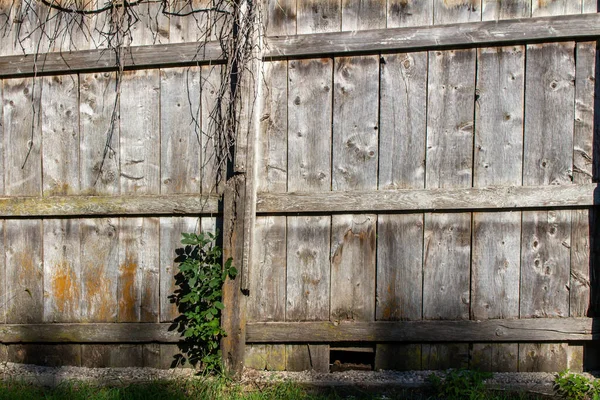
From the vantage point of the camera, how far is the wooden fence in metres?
2.86

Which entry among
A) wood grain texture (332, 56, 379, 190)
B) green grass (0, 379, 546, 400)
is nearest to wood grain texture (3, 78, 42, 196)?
green grass (0, 379, 546, 400)

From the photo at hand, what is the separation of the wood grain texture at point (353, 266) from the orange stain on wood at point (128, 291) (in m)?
1.31

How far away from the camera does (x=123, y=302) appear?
126 inches

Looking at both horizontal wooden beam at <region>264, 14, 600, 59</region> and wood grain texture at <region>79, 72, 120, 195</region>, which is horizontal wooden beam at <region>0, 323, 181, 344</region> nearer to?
wood grain texture at <region>79, 72, 120, 195</region>

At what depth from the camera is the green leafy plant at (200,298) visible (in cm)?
293

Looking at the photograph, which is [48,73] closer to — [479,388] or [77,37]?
[77,37]

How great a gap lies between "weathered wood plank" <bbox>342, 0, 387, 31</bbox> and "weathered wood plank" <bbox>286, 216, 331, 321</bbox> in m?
1.19

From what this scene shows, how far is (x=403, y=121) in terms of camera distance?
2945 millimetres

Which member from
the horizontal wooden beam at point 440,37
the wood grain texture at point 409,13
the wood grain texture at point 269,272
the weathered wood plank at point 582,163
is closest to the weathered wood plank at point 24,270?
the wood grain texture at point 269,272

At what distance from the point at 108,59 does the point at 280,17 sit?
1.16 metres

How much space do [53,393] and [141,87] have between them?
1.95 meters

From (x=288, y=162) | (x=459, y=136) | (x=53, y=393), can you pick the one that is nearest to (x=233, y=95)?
(x=288, y=162)

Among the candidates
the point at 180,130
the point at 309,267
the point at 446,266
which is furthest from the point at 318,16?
the point at 446,266

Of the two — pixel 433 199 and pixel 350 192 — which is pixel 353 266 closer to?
pixel 350 192
